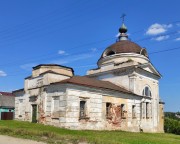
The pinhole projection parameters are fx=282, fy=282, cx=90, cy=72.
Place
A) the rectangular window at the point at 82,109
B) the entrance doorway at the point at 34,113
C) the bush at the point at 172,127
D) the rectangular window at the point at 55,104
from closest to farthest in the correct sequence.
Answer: the rectangular window at the point at 55,104 → the rectangular window at the point at 82,109 → the entrance doorway at the point at 34,113 → the bush at the point at 172,127

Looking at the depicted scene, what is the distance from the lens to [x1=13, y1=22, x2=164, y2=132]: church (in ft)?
72.7

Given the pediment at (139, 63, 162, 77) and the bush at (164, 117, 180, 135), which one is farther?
the bush at (164, 117, 180, 135)

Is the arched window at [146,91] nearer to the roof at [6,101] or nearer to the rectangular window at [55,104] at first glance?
the rectangular window at [55,104]

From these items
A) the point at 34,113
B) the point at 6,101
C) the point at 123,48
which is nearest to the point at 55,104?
the point at 34,113

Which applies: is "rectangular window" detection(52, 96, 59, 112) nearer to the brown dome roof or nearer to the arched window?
the arched window

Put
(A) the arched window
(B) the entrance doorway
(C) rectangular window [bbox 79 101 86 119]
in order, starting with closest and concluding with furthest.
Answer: (C) rectangular window [bbox 79 101 86 119]
(B) the entrance doorway
(A) the arched window

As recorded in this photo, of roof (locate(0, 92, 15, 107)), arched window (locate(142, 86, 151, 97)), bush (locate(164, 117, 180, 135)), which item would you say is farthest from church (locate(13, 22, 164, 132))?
roof (locate(0, 92, 15, 107))

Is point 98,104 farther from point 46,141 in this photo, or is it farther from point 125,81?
point 46,141

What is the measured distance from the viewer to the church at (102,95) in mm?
22172

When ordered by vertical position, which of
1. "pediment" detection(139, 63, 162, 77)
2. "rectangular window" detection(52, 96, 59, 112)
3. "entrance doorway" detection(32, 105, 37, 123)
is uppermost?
"pediment" detection(139, 63, 162, 77)

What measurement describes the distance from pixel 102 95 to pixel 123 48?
1012cm

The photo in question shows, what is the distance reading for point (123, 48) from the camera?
32844mm

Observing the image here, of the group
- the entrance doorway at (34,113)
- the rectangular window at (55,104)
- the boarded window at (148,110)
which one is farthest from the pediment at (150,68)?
the entrance doorway at (34,113)

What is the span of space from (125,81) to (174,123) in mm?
17974
